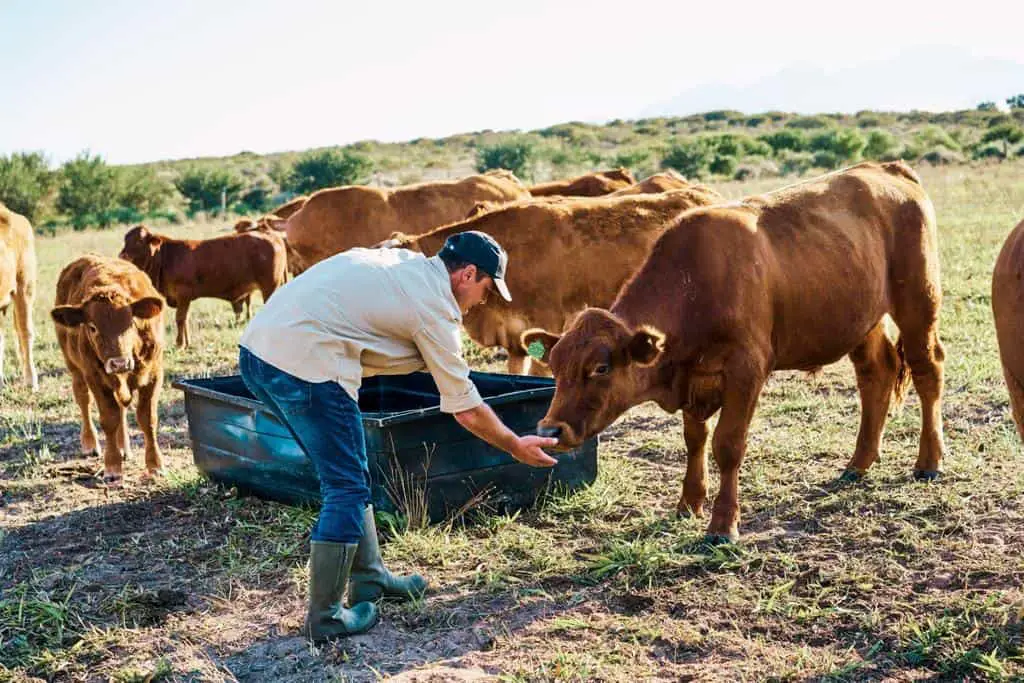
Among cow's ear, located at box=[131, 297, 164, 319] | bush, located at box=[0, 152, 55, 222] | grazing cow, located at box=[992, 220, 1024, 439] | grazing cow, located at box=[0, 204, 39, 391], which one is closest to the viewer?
grazing cow, located at box=[992, 220, 1024, 439]

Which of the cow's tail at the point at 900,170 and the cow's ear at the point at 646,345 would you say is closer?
the cow's ear at the point at 646,345

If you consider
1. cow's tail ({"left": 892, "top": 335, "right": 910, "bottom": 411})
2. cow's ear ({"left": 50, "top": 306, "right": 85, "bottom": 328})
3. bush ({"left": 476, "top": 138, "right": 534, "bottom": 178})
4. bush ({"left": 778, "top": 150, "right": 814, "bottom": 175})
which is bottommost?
cow's tail ({"left": 892, "top": 335, "right": 910, "bottom": 411})

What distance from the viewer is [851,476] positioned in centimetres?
691

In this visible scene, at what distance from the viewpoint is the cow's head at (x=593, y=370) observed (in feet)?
17.7

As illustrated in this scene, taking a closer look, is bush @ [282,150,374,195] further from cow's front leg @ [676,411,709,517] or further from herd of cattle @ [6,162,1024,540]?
cow's front leg @ [676,411,709,517]

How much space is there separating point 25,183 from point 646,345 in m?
42.1

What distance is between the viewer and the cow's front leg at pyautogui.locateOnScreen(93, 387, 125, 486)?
7.69 metres

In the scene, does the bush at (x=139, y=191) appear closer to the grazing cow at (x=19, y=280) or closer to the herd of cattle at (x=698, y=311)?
the grazing cow at (x=19, y=280)

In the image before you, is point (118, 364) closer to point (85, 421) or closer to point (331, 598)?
point (85, 421)

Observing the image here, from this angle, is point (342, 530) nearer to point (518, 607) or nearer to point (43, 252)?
point (518, 607)

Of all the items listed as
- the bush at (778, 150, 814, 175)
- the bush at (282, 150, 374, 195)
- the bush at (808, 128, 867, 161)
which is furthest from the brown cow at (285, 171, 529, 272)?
the bush at (808, 128, 867, 161)

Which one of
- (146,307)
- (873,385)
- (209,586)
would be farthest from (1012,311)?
(146,307)

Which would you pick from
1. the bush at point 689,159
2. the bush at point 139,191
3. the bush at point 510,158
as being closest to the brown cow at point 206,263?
the bush at point 139,191

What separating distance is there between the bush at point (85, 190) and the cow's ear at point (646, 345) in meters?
41.7
